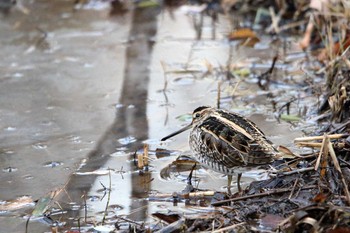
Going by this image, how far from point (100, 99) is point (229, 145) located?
7.84 ft

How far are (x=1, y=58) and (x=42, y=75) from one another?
0.74 m

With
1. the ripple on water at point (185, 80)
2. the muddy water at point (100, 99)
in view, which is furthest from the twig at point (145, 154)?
the ripple on water at point (185, 80)

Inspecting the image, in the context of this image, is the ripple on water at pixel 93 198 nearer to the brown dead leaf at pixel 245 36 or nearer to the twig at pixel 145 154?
the twig at pixel 145 154

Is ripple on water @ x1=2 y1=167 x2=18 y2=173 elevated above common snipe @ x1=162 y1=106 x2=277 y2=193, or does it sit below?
below

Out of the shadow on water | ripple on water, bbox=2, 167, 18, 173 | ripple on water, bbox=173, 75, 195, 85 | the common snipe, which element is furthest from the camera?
ripple on water, bbox=173, 75, 195, 85

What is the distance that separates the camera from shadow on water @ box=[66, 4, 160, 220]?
558cm

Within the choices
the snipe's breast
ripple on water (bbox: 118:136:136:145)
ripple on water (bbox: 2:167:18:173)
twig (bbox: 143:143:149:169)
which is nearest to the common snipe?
the snipe's breast

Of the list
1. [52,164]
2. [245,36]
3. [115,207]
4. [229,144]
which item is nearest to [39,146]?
[52,164]

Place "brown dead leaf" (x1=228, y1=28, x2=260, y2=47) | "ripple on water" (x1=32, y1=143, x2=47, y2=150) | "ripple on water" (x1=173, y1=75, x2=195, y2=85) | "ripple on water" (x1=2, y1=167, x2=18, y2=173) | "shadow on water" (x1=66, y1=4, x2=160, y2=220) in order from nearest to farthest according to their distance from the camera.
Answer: "shadow on water" (x1=66, y1=4, x2=160, y2=220)
"ripple on water" (x1=2, y1=167, x2=18, y2=173)
"ripple on water" (x1=32, y1=143, x2=47, y2=150)
"ripple on water" (x1=173, y1=75, x2=195, y2=85)
"brown dead leaf" (x1=228, y1=28, x2=260, y2=47)

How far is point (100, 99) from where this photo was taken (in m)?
7.37

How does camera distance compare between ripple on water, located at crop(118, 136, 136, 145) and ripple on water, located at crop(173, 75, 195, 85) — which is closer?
ripple on water, located at crop(118, 136, 136, 145)

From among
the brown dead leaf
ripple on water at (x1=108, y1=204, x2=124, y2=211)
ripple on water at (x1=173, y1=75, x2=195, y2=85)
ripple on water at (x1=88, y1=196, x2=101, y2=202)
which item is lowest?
ripple on water at (x1=108, y1=204, x2=124, y2=211)

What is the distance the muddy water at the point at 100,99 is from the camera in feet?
18.3

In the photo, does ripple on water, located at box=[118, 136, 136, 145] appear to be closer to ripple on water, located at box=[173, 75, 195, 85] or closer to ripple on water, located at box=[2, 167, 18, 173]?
ripple on water, located at box=[2, 167, 18, 173]
